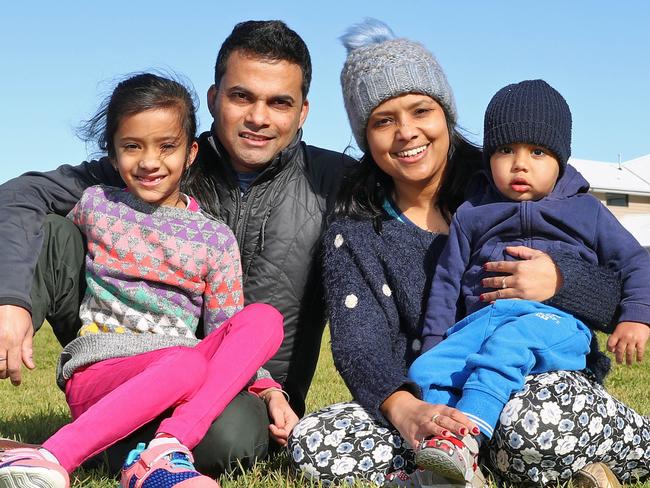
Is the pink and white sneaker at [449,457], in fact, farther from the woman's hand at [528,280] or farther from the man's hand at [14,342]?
the man's hand at [14,342]

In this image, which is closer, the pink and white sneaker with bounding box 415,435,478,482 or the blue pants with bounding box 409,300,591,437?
the pink and white sneaker with bounding box 415,435,478,482

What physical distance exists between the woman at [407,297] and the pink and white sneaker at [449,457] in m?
0.07

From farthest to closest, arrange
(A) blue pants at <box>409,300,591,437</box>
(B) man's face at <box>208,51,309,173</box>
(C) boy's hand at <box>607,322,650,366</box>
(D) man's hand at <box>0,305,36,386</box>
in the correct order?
(B) man's face at <box>208,51,309,173</box>, (D) man's hand at <box>0,305,36,386</box>, (C) boy's hand at <box>607,322,650,366</box>, (A) blue pants at <box>409,300,591,437</box>

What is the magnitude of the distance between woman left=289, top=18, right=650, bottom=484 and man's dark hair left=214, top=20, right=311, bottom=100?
0.25m

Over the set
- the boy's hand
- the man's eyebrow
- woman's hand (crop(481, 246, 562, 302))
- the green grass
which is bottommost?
the green grass

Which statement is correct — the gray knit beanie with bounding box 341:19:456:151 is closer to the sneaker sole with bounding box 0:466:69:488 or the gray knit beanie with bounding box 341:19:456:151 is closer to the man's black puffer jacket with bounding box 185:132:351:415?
the man's black puffer jacket with bounding box 185:132:351:415

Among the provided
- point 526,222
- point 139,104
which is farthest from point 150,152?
point 526,222

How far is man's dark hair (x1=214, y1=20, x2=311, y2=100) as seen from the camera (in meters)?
4.25

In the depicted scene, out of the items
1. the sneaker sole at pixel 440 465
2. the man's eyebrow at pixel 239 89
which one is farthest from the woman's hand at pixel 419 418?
the man's eyebrow at pixel 239 89

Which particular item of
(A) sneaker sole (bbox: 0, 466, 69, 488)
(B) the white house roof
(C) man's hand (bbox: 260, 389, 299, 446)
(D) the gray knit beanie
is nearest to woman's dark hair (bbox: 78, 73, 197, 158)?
(D) the gray knit beanie

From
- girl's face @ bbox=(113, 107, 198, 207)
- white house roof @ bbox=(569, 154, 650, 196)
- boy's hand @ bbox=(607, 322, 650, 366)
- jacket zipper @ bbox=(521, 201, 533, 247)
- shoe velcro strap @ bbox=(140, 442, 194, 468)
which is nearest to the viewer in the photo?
shoe velcro strap @ bbox=(140, 442, 194, 468)

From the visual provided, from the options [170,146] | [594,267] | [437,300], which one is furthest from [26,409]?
[594,267]

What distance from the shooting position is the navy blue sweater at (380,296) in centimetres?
345

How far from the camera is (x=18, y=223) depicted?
392 cm
